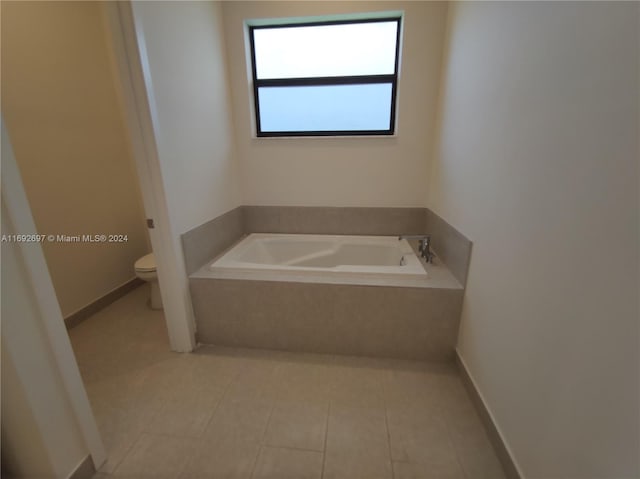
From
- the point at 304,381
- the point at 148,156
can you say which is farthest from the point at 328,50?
the point at 304,381

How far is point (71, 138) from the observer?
1972 mm

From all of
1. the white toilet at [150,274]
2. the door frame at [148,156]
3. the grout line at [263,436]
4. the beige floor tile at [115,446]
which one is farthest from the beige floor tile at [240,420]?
the white toilet at [150,274]

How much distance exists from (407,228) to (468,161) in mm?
935

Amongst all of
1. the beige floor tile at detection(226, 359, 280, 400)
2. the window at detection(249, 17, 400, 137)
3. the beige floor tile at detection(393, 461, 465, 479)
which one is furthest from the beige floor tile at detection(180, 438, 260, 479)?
the window at detection(249, 17, 400, 137)

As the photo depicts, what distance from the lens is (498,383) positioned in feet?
3.88

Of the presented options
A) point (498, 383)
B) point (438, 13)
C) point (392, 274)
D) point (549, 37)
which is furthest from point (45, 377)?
point (438, 13)

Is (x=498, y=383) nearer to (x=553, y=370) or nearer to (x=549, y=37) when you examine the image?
(x=553, y=370)

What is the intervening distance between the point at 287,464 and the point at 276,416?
231 mm

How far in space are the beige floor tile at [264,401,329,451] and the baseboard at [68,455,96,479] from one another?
0.67 meters

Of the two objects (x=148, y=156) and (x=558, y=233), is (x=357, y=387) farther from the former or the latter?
(x=148, y=156)

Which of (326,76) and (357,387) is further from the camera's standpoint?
(326,76)

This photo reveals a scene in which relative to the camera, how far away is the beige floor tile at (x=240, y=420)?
1225mm

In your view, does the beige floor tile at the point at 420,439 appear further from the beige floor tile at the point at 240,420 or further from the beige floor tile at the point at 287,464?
the beige floor tile at the point at 240,420

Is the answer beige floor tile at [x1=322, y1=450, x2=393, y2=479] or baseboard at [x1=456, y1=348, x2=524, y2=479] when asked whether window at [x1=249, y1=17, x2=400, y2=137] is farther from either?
beige floor tile at [x1=322, y1=450, x2=393, y2=479]
